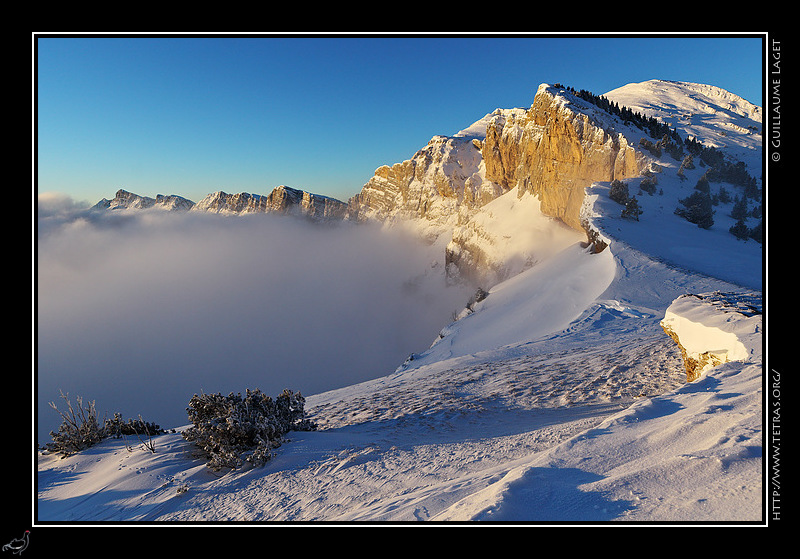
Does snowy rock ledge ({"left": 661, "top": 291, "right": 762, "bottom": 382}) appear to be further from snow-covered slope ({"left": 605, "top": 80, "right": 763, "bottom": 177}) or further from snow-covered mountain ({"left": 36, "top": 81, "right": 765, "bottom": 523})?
snow-covered slope ({"left": 605, "top": 80, "right": 763, "bottom": 177})

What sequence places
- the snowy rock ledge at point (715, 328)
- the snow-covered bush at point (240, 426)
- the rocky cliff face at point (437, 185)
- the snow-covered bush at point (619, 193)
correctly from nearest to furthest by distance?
the snow-covered bush at point (240, 426) → the snowy rock ledge at point (715, 328) → the snow-covered bush at point (619, 193) → the rocky cliff face at point (437, 185)

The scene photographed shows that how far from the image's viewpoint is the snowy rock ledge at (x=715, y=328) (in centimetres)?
501

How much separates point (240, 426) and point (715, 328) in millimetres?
6544

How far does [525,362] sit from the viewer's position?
368 inches

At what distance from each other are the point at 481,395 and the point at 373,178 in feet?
358

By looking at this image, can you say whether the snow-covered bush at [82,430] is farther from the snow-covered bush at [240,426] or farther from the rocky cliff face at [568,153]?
the rocky cliff face at [568,153]

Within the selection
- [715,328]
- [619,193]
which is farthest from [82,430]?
[619,193]

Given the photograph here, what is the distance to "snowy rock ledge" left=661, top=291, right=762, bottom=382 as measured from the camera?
5.01m

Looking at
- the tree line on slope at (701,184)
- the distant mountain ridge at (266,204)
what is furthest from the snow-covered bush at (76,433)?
the distant mountain ridge at (266,204)
